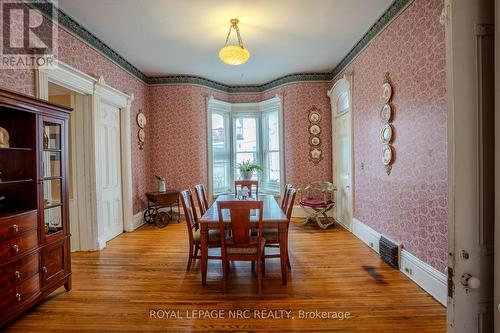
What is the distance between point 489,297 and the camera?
0.96 metres

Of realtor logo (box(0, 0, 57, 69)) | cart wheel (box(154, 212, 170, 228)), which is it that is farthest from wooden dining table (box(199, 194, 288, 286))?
cart wheel (box(154, 212, 170, 228))

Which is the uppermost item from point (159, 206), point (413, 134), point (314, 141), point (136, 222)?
point (314, 141)

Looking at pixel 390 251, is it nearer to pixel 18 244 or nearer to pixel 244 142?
pixel 18 244

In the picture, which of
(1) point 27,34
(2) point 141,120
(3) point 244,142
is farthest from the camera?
(3) point 244,142

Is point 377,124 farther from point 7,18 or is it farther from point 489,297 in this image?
point 7,18

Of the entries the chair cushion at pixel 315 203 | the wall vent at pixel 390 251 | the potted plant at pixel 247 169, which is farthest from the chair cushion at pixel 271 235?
the potted plant at pixel 247 169

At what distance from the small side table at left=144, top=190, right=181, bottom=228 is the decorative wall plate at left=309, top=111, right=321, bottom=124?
10.4 feet

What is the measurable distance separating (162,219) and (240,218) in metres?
3.31

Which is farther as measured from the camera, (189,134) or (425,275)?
(189,134)

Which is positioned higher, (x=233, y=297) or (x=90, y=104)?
(x=90, y=104)

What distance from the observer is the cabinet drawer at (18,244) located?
6.57 ft

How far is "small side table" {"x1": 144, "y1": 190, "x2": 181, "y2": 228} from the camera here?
517cm

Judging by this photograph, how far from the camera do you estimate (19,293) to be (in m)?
2.14

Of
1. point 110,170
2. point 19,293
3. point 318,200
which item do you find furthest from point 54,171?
point 318,200
